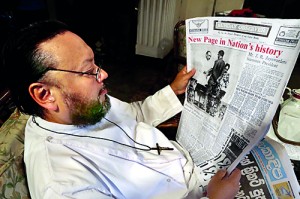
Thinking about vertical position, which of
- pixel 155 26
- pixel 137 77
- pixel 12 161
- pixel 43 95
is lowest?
pixel 137 77

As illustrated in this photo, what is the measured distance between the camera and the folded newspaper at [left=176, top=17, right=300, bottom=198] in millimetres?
561

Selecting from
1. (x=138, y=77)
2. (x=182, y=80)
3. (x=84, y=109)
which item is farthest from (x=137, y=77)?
(x=84, y=109)

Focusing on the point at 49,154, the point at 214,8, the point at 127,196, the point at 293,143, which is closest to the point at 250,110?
the point at 293,143

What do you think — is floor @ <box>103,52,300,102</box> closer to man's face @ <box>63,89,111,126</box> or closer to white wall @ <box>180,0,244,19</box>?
white wall @ <box>180,0,244,19</box>

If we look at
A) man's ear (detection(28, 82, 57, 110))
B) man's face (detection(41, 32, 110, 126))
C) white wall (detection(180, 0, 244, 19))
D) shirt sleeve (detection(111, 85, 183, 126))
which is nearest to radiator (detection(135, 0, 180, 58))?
white wall (detection(180, 0, 244, 19))

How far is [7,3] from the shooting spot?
214 cm

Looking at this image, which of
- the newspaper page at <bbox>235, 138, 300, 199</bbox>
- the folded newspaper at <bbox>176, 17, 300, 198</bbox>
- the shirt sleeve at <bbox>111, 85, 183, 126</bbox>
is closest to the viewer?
the folded newspaper at <bbox>176, 17, 300, 198</bbox>

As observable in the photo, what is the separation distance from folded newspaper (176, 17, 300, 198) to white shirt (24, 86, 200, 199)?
105 mm

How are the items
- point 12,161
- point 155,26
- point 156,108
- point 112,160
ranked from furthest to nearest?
point 155,26, point 156,108, point 112,160, point 12,161

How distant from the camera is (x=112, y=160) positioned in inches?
28.7

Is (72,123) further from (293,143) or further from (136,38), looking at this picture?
(136,38)

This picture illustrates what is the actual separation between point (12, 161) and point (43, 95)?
0.65 feet

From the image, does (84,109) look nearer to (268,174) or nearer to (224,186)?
(224,186)

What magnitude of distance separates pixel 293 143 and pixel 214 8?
2.68m
